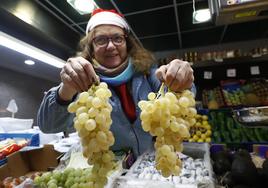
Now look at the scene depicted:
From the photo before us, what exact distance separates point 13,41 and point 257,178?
88.0 inches

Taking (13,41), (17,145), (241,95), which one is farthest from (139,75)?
(241,95)

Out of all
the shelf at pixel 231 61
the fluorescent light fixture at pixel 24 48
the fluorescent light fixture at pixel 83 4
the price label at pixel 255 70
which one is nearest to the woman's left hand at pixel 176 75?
the fluorescent light fixture at pixel 24 48

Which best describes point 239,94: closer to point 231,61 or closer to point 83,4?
point 231,61

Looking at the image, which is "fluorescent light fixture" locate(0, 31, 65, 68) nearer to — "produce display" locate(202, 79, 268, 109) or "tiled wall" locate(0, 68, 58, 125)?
"tiled wall" locate(0, 68, 58, 125)

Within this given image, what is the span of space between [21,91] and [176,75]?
4896mm

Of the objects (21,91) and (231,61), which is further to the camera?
(21,91)

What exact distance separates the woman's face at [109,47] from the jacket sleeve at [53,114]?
29 cm

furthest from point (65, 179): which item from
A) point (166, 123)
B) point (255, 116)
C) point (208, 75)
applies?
point (208, 75)

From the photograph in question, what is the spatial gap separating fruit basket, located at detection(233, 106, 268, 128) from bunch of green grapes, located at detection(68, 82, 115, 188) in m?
0.55

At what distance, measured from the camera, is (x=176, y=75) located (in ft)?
1.59

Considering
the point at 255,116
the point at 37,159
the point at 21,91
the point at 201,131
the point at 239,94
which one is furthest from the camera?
the point at 21,91

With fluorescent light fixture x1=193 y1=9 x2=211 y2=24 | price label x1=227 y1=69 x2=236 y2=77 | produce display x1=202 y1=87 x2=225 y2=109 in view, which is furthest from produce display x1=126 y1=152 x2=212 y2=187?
price label x1=227 y1=69 x2=236 y2=77

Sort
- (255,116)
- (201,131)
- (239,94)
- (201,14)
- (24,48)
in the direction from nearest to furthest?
(255,116) → (24,48) → (201,14) → (201,131) → (239,94)

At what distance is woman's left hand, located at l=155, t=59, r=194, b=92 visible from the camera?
0.48m
